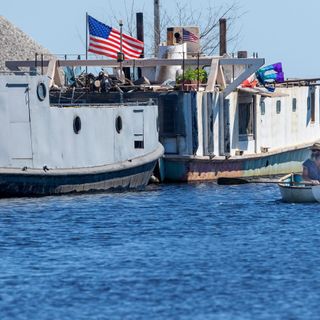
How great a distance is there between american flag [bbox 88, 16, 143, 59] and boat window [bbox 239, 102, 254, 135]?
426cm

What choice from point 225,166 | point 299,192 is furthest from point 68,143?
point 225,166

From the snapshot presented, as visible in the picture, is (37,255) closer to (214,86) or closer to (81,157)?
(81,157)

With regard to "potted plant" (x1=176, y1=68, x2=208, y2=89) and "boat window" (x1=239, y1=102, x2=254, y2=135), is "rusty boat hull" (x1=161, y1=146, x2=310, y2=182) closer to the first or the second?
"boat window" (x1=239, y1=102, x2=254, y2=135)

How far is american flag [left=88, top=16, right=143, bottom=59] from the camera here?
44750 mm

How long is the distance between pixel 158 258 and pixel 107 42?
58.1 ft

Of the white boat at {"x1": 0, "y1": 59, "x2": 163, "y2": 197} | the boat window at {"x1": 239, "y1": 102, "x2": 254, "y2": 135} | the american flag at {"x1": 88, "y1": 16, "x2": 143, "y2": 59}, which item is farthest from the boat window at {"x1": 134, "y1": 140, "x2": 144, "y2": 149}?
the boat window at {"x1": 239, "y1": 102, "x2": 254, "y2": 135}

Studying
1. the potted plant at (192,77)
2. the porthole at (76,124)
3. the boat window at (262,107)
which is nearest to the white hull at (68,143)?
the porthole at (76,124)

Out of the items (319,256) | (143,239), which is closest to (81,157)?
(143,239)

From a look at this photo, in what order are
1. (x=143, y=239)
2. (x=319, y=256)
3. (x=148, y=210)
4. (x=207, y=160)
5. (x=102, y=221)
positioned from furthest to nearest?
(x=207, y=160) → (x=148, y=210) → (x=102, y=221) → (x=143, y=239) → (x=319, y=256)

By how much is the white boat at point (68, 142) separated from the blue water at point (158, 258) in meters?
0.57

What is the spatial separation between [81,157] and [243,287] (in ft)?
48.8

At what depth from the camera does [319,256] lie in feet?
92.6

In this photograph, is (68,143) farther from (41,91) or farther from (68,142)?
(41,91)

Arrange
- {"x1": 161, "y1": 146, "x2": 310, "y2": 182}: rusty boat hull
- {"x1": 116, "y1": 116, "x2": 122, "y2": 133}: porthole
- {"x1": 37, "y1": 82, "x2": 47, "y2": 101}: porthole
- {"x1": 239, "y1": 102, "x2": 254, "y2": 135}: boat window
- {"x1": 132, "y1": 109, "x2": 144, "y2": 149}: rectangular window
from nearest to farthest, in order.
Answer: {"x1": 37, "y1": 82, "x2": 47, "y2": 101}: porthole → {"x1": 116, "y1": 116, "x2": 122, "y2": 133}: porthole → {"x1": 132, "y1": 109, "x2": 144, "y2": 149}: rectangular window → {"x1": 161, "y1": 146, "x2": 310, "y2": 182}: rusty boat hull → {"x1": 239, "y1": 102, "x2": 254, "y2": 135}: boat window
